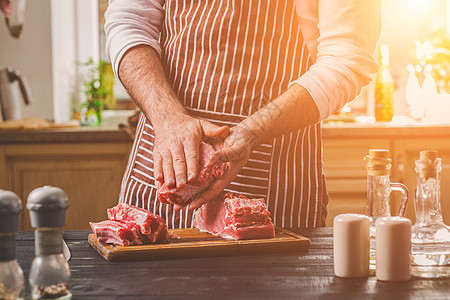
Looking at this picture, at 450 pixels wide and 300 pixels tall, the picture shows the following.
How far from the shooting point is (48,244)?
79 centimetres

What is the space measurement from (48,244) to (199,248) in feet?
1.26

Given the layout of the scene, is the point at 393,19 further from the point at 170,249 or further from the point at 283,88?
the point at 170,249

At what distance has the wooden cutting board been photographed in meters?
1.09

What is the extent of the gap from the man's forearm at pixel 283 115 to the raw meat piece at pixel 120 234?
13.4 inches

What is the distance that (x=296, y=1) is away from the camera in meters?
1.57

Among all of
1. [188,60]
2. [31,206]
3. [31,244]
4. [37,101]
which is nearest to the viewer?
[31,206]

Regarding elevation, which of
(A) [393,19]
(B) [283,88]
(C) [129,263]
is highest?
(A) [393,19]

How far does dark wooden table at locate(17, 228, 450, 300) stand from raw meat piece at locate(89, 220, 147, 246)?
0.04m

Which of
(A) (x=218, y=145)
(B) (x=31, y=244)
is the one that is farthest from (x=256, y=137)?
(B) (x=31, y=244)

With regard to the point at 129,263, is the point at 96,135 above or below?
above

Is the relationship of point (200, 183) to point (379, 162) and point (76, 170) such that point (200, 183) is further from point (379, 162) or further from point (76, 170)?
point (76, 170)

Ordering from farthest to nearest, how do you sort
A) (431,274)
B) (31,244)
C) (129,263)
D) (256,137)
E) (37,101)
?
(37,101), (256,137), (31,244), (129,263), (431,274)

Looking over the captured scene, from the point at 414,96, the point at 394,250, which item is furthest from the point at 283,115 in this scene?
the point at 414,96

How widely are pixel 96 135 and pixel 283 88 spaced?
1.37 metres
